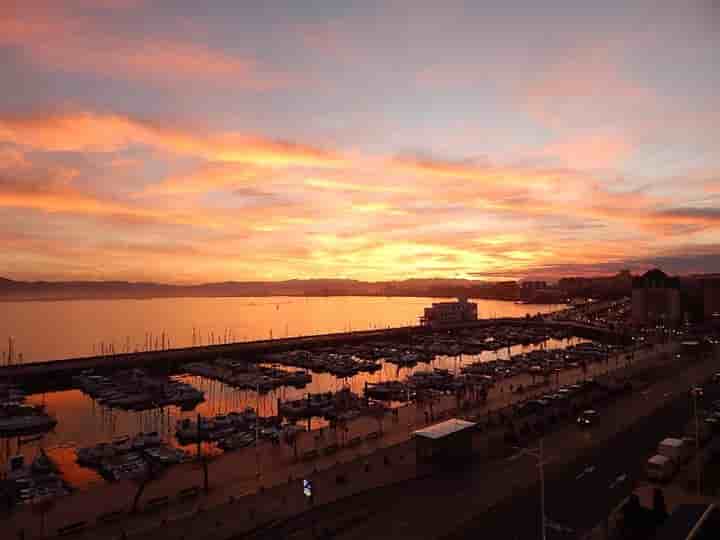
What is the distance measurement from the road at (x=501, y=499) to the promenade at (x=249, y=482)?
76.5 inches

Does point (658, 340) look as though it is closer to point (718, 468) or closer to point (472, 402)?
point (472, 402)

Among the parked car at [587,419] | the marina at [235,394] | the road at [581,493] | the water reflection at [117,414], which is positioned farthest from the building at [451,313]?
the road at [581,493]

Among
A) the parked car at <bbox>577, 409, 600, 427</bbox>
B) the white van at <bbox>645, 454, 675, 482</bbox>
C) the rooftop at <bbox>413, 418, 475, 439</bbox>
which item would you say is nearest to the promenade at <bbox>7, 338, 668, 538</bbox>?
the rooftop at <bbox>413, 418, 475, 439</bbox>

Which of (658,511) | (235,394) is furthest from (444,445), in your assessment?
(235,394)

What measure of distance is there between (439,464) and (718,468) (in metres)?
13.1

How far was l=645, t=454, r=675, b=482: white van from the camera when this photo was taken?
2153cm

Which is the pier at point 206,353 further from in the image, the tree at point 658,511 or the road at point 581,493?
the tree at point 658,511

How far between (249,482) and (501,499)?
1283 cm

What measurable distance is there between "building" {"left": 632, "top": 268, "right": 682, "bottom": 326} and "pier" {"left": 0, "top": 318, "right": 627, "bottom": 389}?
14.9 metres

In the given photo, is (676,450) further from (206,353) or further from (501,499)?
(206,353)

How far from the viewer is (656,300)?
120m

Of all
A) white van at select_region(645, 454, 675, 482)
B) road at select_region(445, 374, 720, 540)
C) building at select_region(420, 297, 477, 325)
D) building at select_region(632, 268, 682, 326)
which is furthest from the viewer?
building at select_region(420, 297, 477, 325)

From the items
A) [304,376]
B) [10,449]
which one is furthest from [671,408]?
[10,449]

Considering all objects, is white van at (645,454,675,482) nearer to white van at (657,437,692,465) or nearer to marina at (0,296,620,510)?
white van at (657,437,692,465)
